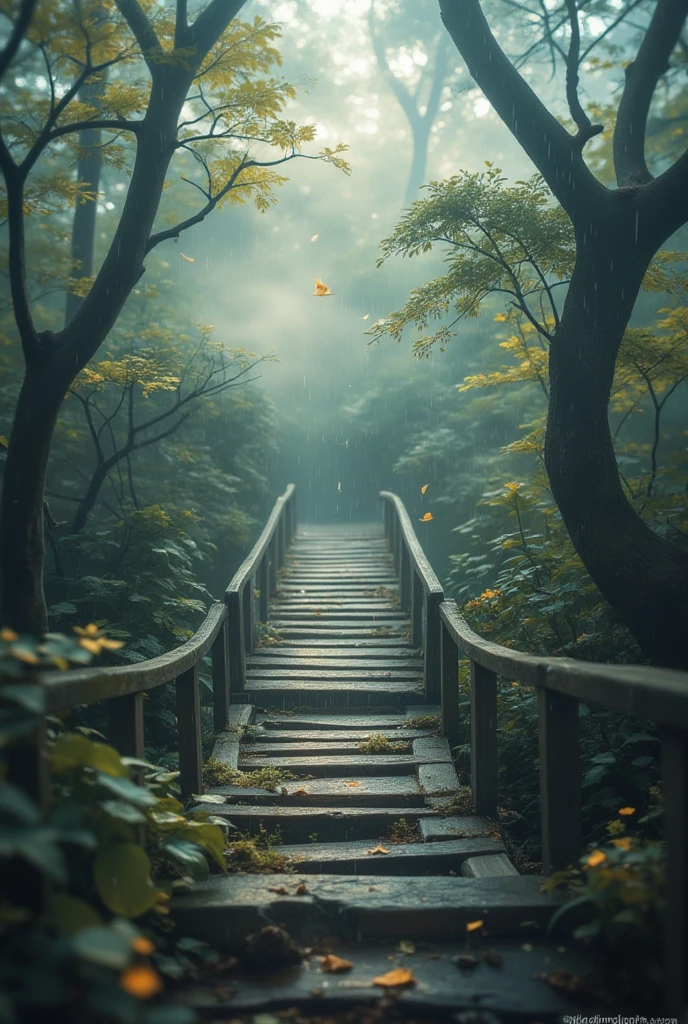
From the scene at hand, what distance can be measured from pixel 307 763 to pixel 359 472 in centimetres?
1652

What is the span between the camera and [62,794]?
2201 millimetres

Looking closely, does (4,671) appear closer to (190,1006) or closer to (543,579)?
(190,1006)

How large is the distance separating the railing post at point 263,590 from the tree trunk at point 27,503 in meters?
4.09

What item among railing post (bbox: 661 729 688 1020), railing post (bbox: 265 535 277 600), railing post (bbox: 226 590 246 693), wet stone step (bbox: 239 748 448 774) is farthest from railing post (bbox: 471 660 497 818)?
railing post (bbox: 265 535 277 600)

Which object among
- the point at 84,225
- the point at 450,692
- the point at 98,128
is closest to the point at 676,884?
the point at 450,692

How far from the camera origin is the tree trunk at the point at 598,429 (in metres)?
4.77

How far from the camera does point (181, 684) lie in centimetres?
423

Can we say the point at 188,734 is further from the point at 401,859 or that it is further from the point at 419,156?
the point at 419,156

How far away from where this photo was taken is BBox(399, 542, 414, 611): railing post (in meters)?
9.74

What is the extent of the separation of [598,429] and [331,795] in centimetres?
279

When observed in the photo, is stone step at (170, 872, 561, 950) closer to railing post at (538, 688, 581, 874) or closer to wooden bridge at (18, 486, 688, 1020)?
wooden bridge at (18, 486, 688, 1020)

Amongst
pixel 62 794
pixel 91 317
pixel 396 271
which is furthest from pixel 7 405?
pixel 396 271

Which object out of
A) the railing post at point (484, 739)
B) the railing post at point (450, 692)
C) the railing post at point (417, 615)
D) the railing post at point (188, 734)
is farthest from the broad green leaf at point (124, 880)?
the railing post at point (417, 615)

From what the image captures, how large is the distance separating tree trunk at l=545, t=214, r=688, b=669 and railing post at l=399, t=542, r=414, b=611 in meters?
4.62
